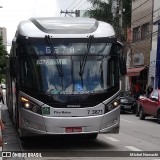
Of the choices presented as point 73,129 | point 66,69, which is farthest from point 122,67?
point 73,129

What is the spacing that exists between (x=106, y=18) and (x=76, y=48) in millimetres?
32093

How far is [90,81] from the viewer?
A: 10.9 meters

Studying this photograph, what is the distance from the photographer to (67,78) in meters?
10.8

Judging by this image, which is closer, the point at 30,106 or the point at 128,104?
the point at 30,106

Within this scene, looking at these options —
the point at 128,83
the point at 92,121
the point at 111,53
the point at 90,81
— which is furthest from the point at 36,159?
the point at 128,83

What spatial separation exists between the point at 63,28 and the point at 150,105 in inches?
425

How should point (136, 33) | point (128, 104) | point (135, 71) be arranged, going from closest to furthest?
1. point (128, 104)
2. point (135, 71)
3. point (136, 33)

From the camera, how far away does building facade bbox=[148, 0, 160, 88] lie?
108 feet

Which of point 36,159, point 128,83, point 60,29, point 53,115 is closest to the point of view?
point 36,159

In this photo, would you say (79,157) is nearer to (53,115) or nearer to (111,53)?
(53,115)

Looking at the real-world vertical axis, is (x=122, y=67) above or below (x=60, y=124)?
above

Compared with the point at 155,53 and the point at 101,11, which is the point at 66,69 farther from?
the point at 101,11

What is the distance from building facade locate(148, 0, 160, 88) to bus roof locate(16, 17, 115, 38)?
21862 mm

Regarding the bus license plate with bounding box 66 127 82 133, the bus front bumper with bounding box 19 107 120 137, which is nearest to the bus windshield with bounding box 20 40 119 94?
the bus front bumper with bounding box 19 107 120 137
